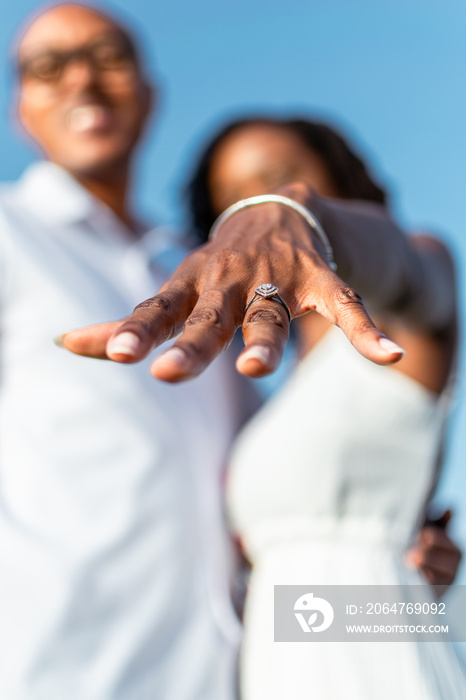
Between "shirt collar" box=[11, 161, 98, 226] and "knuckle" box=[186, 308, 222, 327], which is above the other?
"knuckle" box=[186, 308, 222, 327]

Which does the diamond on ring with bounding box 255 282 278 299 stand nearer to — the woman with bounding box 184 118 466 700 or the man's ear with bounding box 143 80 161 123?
the woman with bounding box 184 118 466 700

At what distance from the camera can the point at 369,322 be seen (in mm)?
818

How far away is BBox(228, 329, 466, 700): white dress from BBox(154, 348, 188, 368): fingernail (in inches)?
44.7

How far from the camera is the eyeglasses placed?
2.65m

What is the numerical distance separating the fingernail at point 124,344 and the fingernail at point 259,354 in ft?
0.47

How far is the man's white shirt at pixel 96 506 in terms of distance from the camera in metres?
1.47

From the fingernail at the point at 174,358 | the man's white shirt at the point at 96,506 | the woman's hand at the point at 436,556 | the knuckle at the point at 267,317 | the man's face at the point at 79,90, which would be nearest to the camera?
the fingernail at the point at 174,358

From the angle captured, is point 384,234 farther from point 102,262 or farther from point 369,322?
point 102,262

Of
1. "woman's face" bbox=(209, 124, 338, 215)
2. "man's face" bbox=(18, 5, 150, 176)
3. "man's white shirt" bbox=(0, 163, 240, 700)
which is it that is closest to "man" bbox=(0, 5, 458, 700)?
"man's white shirt" bbox=(0, 163, 240, 700)

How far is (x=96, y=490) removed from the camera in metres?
1.70

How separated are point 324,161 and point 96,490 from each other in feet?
5.30

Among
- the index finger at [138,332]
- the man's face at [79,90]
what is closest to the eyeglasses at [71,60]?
the man's face at [79,90]

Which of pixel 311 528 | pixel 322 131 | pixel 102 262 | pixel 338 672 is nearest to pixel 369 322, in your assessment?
pixel 338 672

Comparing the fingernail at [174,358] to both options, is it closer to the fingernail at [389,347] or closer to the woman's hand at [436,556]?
the fingernail at [389,347]
